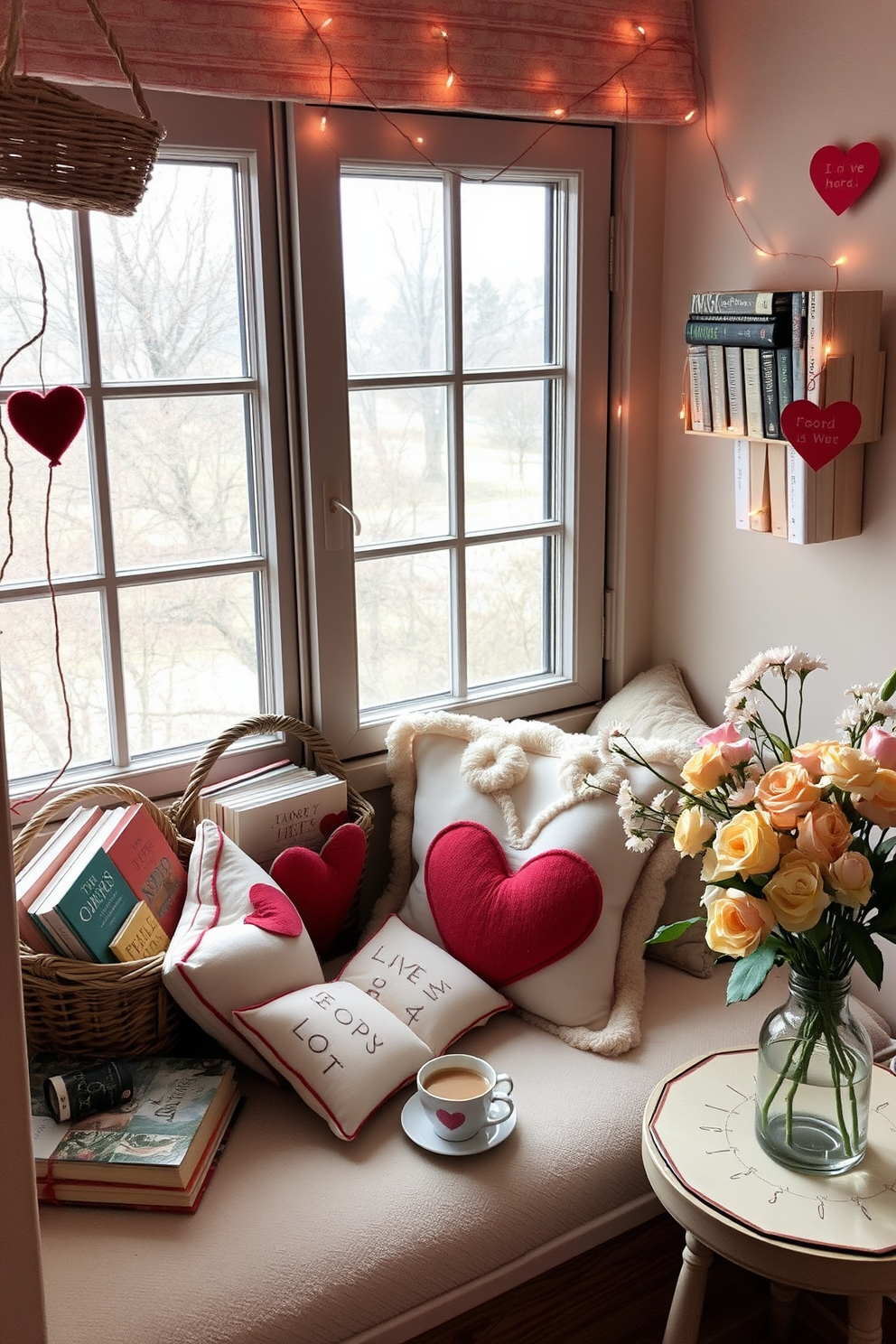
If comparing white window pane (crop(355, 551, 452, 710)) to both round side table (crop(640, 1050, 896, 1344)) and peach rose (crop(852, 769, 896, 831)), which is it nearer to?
round side table (crop(640, 1050, 896, 1344))

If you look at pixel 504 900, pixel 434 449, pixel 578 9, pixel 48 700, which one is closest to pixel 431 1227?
pixel 504 900

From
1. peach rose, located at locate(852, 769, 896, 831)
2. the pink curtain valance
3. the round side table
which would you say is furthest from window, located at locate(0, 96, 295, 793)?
peach rose, located at locate(852, 769, 896, 831)

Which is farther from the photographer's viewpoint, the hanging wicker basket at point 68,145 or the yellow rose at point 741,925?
the yellow rose at point 741,925

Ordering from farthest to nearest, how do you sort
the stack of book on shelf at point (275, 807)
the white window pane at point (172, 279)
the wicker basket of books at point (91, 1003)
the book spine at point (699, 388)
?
1. the book spine at point (699, 388)
2. the stack of book on shelf at point (275, 807)
3. the white window pane at point (172, 279)
4. the wicker basket of books at point (91, 1003)

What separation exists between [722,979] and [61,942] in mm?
1109

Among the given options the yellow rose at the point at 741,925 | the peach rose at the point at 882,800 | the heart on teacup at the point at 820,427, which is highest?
the heart on teacup at the point at 820,427

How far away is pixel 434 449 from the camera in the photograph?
229 centimetres

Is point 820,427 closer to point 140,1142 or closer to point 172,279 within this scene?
point 172,279

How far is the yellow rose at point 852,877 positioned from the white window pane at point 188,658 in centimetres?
116

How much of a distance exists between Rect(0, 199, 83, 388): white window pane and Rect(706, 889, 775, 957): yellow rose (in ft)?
4.18

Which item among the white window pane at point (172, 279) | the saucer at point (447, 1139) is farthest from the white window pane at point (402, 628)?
the saucer at point (447, 1139)

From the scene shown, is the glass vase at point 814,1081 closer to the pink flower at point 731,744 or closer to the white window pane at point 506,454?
the pink flower at point 731,744

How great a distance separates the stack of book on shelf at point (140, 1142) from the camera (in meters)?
1.57

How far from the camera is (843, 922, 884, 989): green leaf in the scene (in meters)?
1.38
